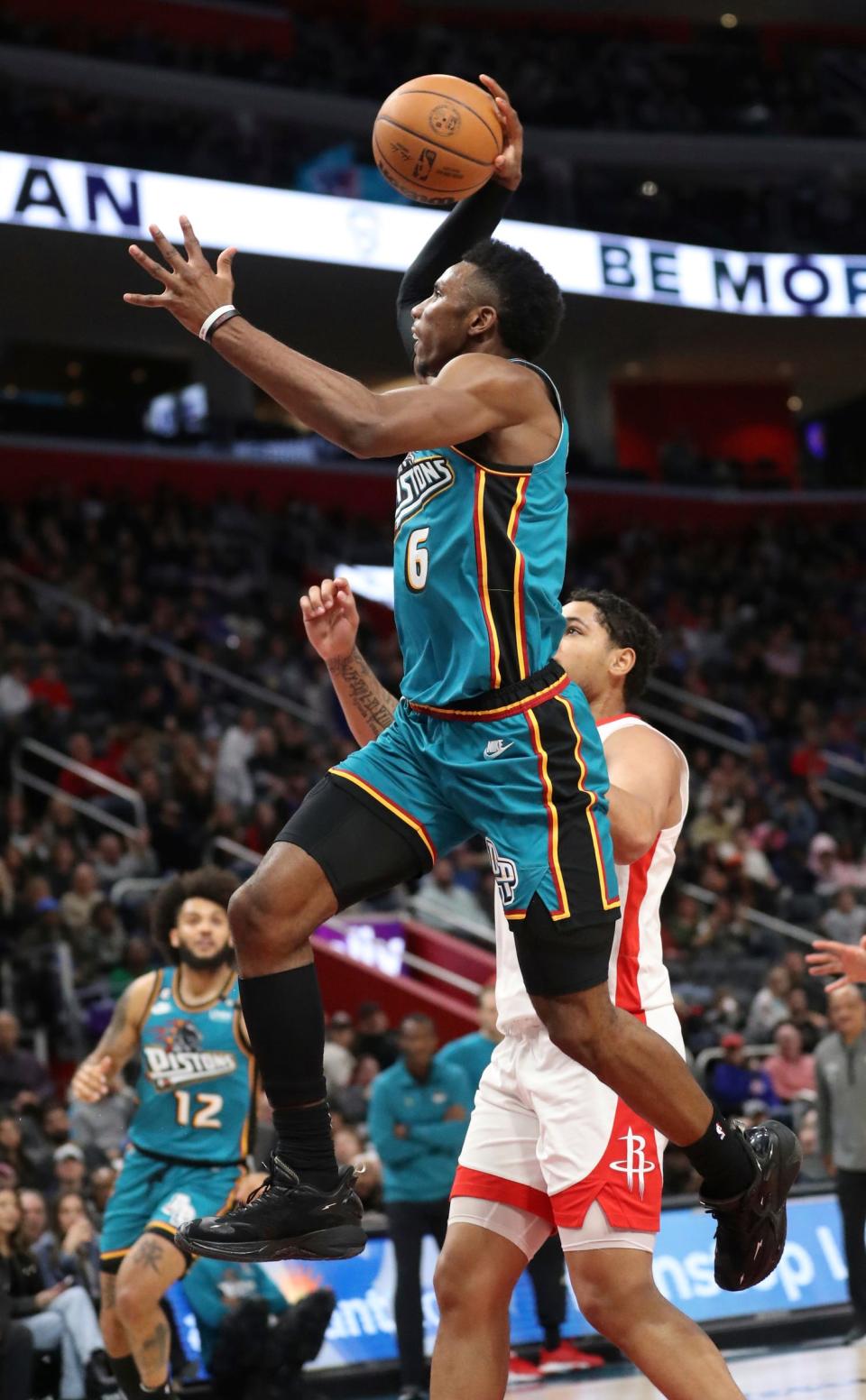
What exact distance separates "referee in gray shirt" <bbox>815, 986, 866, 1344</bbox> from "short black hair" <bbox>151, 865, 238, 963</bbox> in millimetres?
3763

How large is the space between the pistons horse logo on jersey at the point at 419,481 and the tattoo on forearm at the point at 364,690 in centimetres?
77

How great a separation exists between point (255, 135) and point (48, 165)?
3.70 m

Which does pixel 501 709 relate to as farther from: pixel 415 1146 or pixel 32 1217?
pixel 32 1217

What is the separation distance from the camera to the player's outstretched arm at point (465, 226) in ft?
14.7

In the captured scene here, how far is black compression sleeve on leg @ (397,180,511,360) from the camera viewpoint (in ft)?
14.9

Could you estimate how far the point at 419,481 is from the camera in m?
4.03

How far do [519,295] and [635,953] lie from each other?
162 centimetres

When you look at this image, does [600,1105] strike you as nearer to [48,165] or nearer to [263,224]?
[48,165]

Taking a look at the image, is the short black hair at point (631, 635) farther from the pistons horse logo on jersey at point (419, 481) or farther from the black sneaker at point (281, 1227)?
the black sneaker at point (281, 1227)

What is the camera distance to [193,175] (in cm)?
1908

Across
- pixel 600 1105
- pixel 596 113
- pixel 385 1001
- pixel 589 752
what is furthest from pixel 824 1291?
pixel 596 113

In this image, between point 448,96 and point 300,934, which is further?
point 448,96

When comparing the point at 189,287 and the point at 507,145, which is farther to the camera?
the point at 507,145

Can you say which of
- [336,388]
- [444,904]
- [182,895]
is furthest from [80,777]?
[336,388]
